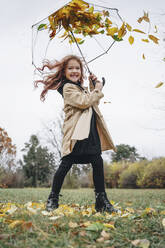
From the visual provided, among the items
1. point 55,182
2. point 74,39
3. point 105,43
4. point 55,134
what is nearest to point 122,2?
point 105,43

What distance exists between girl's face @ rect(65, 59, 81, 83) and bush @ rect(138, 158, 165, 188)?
12.1m

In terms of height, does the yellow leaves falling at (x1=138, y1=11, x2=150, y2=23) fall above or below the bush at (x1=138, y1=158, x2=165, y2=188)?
above

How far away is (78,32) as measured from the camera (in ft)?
9.61

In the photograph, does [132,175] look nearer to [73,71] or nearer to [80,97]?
[73,71]

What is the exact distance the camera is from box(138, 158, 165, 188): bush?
13.6m

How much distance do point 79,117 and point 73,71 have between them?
2.20 ft

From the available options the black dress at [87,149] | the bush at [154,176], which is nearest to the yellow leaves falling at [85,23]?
the black dress at [87,149]

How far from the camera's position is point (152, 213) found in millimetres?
2256

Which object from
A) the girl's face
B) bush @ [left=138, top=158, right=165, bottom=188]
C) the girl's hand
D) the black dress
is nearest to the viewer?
the black dress

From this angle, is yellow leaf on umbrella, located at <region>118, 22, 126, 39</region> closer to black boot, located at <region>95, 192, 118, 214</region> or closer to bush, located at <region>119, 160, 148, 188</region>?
black boot, located at <region>95, 192, 118, 214</region>

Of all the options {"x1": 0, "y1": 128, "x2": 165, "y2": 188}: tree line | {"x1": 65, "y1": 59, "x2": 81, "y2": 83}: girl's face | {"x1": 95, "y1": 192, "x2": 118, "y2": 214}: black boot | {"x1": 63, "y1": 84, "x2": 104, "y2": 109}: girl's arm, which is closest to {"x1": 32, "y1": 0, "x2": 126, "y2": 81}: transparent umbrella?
{"x1": 65, "y1": 59, "x2": 81, "y2": 83}: girl's face

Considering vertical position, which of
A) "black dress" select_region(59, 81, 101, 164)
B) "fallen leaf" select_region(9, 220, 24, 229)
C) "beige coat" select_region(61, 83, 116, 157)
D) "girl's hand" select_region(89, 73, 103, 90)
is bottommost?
"fallen leaf" select_region(9, 220, 24, 229)

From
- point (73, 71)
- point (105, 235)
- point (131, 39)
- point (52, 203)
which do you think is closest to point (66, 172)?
point (52, 203)

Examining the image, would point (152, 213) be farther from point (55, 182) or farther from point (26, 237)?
point (26, 237)
